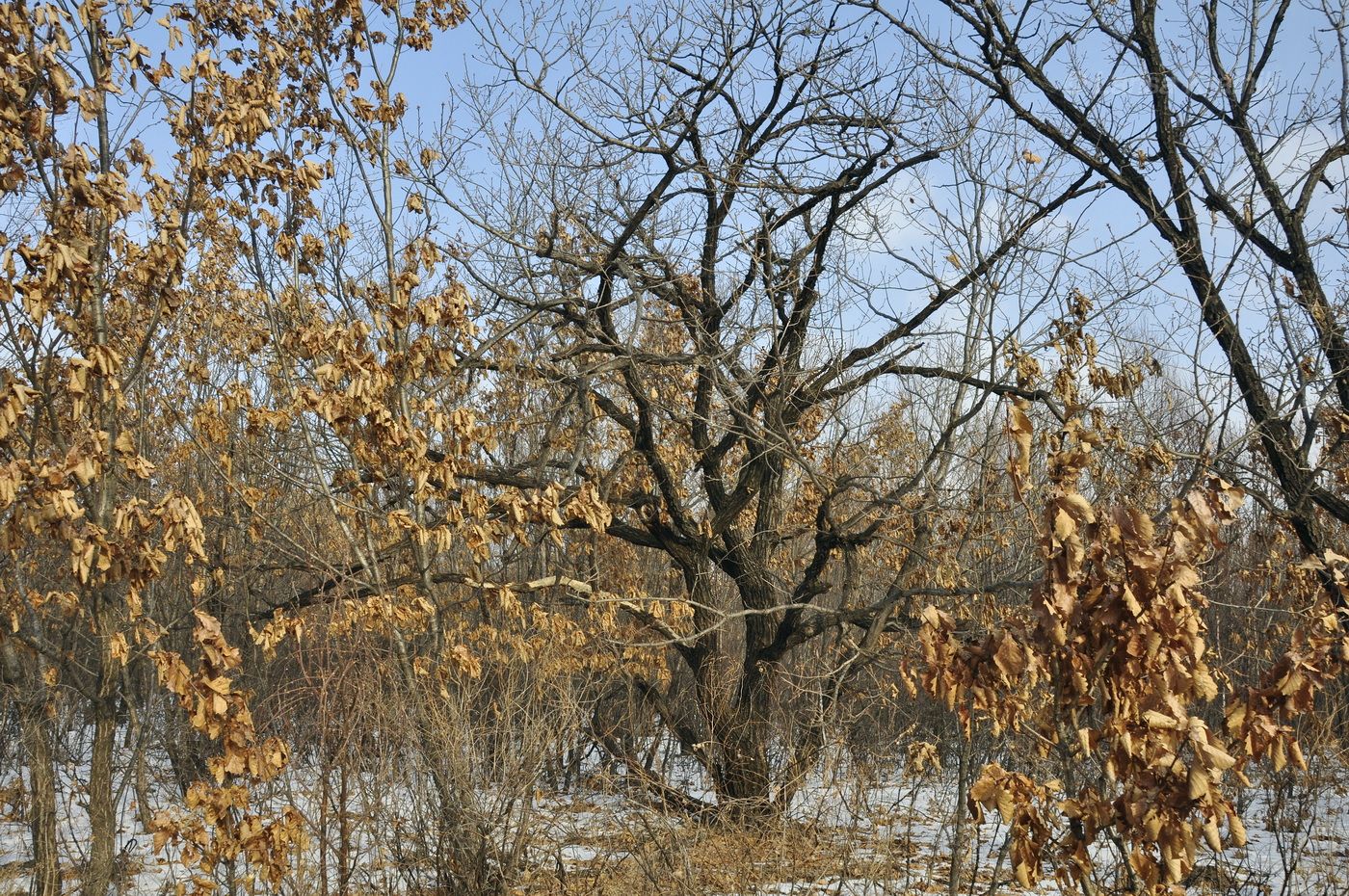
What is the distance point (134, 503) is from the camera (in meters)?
4.43

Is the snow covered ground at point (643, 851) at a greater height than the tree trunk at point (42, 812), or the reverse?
the tree trunk at point (42, 812)

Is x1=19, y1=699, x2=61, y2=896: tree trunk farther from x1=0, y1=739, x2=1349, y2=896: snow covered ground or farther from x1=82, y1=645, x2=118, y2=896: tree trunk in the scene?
x1=82, y1=645, x2=118, y2=896: tree trunk

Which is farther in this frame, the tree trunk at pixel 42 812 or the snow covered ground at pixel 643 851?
the tree trunk at pixel 42 812

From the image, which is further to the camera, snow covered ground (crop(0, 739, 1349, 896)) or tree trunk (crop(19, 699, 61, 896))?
tree trunk (crop(19, 699, 61, 896))

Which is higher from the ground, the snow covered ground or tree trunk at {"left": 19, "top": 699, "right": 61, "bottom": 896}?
tree trunk at {"left": 19, "top": 699, "right": 61, "bottom": 896}

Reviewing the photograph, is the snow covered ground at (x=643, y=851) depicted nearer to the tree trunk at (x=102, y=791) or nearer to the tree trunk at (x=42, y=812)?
the tree trunk at (x=42, y=812)

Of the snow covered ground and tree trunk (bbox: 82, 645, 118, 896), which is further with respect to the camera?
the snow covered ground

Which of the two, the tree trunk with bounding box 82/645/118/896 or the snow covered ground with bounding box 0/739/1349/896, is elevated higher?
the tree trunk with bounding box 82/645/118/896

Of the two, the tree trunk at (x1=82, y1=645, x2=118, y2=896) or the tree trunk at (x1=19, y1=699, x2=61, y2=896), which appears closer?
the tree trunk at (x1=82, y1=645, x2=118, y2=896)

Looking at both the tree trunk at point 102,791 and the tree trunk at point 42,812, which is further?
the tree trunk at point 42,812

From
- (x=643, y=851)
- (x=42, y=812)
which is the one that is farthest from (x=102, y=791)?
(x=643, y=851)

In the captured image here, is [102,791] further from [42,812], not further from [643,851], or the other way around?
[643,851]

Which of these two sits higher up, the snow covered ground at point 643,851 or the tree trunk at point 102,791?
the tree trunk at point 102,791

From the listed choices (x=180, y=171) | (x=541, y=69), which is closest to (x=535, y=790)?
(x=180, y=171)
